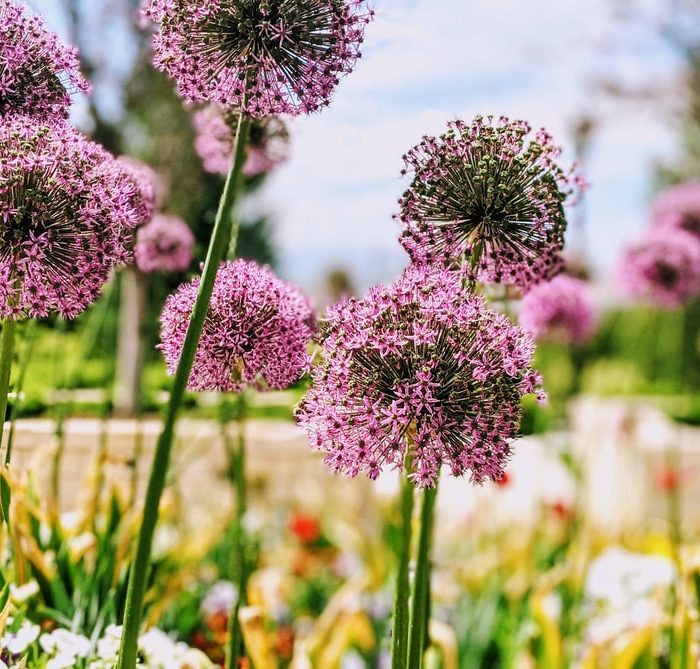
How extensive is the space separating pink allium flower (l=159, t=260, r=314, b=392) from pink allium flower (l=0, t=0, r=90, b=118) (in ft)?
1.08

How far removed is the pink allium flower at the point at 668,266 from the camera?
340 centimetres

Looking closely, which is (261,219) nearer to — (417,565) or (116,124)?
(116,124)

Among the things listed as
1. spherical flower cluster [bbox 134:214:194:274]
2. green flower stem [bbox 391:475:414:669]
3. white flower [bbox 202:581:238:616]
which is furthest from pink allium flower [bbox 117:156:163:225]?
white flower [bbox 202:581:238:616]

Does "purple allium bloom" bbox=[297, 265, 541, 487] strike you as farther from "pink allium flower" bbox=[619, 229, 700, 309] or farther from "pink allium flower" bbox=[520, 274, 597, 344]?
"pink allium flower" bbox=[619, 229, 700, 309]

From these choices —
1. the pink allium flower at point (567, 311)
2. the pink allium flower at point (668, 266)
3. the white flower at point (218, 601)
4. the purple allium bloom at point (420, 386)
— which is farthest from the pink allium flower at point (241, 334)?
the pink allium flower at point (668, 266)

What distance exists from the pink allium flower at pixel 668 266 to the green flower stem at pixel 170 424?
2.66m

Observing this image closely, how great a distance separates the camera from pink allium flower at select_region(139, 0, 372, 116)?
→ 1.13 m

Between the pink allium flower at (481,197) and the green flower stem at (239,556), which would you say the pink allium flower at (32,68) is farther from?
the green flower stem at (239,556)

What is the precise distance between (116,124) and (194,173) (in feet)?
2.01

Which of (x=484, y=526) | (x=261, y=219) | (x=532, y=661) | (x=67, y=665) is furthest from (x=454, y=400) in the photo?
(x=261, y=219)

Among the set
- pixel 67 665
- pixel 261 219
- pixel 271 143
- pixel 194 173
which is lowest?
pixel 67 665

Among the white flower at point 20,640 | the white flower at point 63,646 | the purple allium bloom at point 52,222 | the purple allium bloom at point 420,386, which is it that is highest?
the purple allium bloom at point 52,222

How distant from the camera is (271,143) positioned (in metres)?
1.93

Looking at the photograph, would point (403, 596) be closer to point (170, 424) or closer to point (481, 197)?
point (170, 424)
